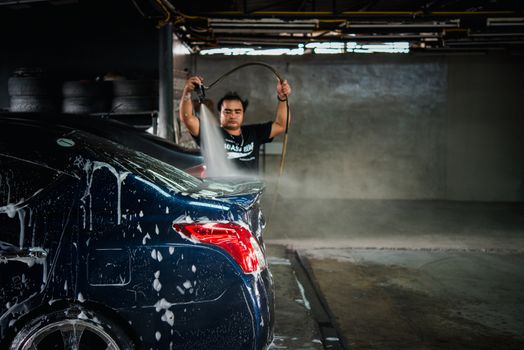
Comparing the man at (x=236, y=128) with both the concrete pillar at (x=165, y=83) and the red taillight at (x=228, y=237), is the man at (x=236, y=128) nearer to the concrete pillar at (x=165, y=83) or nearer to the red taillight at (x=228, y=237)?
the concrete pillar at (x=165, y=83)

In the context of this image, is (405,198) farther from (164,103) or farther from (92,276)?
(92,276)

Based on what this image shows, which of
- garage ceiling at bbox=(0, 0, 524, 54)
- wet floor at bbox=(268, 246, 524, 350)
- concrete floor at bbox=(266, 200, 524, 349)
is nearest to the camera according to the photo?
wet floor at bbox=(268, 246, 524, 350)

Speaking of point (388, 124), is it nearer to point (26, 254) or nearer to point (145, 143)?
point (145, 143)

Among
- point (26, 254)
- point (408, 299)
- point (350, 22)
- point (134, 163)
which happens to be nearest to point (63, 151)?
point (134, 163)

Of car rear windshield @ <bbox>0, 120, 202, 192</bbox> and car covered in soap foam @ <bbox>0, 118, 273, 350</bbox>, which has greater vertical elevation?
car rear windshield @ <bbox>0, 120, 202, 192</bbox>

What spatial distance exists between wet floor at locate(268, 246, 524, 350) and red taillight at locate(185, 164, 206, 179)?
1449mm

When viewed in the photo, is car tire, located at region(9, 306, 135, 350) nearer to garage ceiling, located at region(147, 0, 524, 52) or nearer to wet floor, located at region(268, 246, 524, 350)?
wet floor, located at region(268, 246, 524, 350)

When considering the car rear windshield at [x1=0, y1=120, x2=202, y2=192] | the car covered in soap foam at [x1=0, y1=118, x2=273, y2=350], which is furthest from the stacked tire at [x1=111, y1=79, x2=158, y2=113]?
the car covered in soap foam at [x1=0, y1=118, x2=273, y2=350]

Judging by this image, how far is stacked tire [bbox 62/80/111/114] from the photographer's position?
8.18 m

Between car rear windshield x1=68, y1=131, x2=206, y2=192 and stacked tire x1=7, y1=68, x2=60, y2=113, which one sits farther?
stacked tire x1=7, y1=68, x2=60, y2=113

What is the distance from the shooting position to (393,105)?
13.1 meters

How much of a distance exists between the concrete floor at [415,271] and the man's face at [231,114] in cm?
196

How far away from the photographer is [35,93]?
27.1 ft

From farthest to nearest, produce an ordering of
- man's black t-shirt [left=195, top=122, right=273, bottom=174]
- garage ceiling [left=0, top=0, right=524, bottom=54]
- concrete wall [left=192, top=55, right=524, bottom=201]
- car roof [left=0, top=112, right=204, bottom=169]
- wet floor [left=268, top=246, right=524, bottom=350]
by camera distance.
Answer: concrete wall [left=192, top=55, right=524, bottom=201], garage ceiling [left=0, top=0, right=524, bottom=54], man's black t-shirt [left=195, top=122, right=273, bottom=174], car roof [left=0, top=112, right=204, bottom=169], wet floor [left=268, top=246, right=524, bottom=350]
